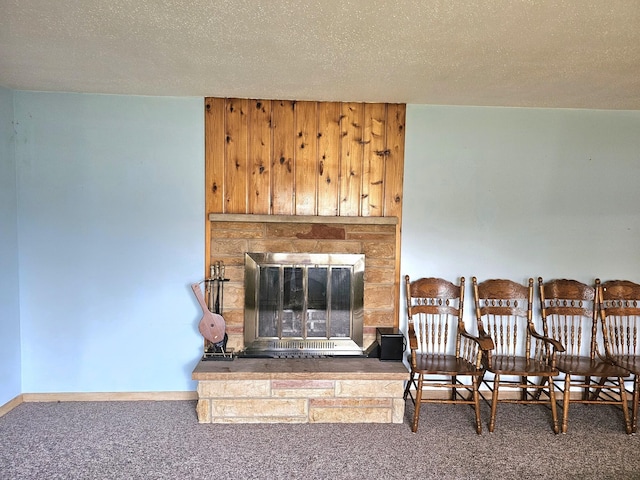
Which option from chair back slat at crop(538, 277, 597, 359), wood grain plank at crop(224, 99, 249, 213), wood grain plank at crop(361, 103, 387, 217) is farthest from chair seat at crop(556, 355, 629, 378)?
wood grain plank at crop(224, 99, 249, 213)

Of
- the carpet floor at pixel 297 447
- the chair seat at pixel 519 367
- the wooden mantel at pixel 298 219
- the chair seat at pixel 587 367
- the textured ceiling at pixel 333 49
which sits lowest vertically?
the carpet floor at pixel 297 447

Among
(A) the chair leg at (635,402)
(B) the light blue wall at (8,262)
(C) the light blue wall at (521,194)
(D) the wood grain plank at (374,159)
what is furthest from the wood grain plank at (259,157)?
(A) the chair leg at (635,402)

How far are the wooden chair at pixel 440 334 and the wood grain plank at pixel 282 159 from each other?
3.45 feet

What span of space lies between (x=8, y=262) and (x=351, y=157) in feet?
8.17

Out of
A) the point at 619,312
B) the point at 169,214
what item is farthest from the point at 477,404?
the point at 169,214

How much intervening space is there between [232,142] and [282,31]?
129cm

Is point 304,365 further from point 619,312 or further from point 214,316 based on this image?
point 619,312

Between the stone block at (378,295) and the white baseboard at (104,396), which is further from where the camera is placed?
the stone block at (378,295)

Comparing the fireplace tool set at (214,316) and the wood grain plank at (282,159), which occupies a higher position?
the wood grain plank at (282,159)

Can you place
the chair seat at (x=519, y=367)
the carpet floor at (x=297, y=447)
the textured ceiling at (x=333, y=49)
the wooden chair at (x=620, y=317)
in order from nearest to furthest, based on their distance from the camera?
the textured ceiling at (x=333, y=49), the carpet floor at (x=297, y=447), the chair seat at (x=519, y=367), the wooden chair at (x=620, y=317)

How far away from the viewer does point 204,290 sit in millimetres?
3180

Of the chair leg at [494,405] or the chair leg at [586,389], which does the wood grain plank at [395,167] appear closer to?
the chair leg at [494,405]

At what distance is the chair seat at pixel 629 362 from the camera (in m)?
2.86

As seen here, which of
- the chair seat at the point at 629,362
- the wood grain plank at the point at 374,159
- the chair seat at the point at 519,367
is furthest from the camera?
the wood grain plank at the point at 374,159
